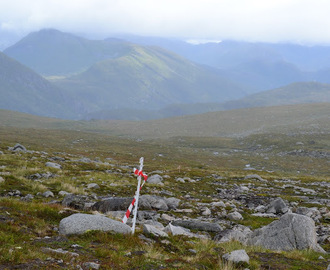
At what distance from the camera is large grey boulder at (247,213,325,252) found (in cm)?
1288

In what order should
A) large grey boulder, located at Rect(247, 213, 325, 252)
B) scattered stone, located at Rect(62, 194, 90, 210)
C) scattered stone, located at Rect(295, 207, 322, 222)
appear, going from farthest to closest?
scattered stone, located at Rect(295, 207, 322, 222)
scattered stone, located at Rect(62, 194, 90, 210)
large grey boulder, located at Rect(247, 213, 325, 252)

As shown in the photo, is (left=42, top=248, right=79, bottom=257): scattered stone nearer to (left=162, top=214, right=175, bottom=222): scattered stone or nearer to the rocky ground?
the rocky ground

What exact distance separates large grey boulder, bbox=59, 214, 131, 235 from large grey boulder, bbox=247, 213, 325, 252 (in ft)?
18.9

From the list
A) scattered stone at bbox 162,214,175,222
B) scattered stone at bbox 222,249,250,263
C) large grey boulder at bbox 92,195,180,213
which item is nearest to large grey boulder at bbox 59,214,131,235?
scattered stone at bbox 222,249,250,263

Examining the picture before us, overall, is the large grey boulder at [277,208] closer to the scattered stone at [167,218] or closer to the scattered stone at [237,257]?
the scattered stone at [167,218]

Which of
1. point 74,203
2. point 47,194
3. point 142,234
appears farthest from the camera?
point 47,194

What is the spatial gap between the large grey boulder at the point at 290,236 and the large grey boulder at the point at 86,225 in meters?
5.77

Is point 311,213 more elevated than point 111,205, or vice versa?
point 111,205

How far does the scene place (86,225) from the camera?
11.1 m

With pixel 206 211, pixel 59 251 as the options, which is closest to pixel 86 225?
pixel 59 251

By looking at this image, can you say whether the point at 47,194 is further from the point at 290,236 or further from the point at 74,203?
the point at 290,236

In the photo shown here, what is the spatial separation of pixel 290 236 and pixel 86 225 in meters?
8.20

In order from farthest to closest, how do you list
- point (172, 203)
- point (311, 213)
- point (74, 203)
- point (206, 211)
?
point (311, 213) < point (172, 203) < point (206, 211) < point (74, 203)


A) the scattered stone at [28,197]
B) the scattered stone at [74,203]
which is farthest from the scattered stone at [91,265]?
the scattered stone at [28,197]
